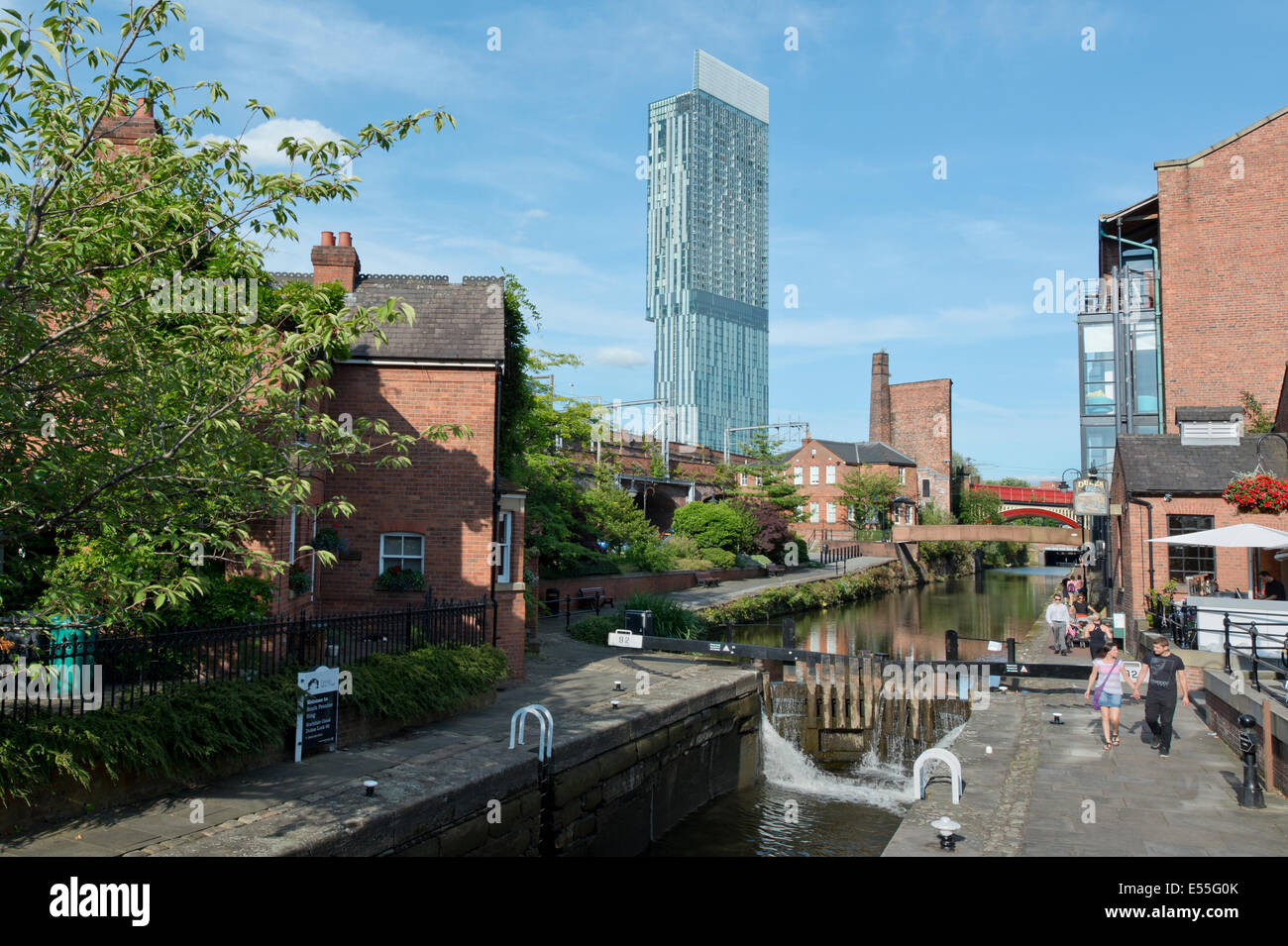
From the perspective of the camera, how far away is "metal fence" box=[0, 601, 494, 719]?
7.81 m

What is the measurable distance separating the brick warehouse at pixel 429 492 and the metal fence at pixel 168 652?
5.02ft

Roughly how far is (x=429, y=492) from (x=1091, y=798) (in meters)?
11.4

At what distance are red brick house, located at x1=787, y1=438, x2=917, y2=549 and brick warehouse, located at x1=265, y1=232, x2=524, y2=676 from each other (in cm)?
5647

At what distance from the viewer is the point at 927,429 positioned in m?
80.8

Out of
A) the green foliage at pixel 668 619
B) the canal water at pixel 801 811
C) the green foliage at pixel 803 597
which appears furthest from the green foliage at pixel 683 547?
the green foliage at pixel 668 619

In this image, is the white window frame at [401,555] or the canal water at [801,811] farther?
the white window frame at [401,555]

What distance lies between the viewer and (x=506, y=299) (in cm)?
1888

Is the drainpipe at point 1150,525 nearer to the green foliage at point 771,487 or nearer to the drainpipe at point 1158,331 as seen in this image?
the drainpipe at point 1158,331

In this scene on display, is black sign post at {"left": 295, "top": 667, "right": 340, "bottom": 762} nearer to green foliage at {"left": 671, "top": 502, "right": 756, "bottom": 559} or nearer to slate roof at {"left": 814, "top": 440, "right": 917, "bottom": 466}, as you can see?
green foliage at {"left": 671, "top": 502, "right": 756, "bottom": 559}

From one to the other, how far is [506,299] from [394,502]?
5381 mm

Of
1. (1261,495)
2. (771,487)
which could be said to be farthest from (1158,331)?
(771,487)

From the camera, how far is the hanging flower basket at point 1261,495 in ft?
50.7

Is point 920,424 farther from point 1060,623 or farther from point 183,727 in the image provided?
point 183,727
